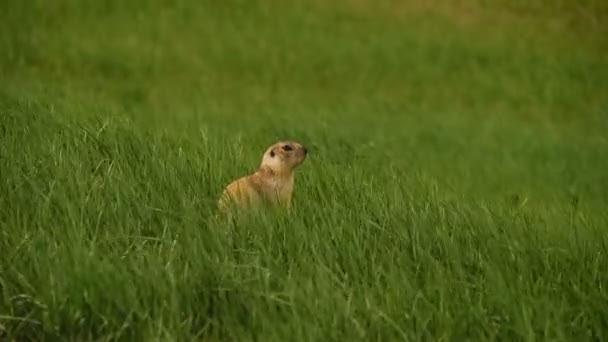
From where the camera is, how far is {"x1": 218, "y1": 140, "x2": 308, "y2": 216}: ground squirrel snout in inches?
191

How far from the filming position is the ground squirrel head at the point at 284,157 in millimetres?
5340

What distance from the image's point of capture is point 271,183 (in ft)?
17.2

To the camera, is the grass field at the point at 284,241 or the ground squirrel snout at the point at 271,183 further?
the ground squirrel snout at the point at 271,183

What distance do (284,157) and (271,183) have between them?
0.22 meters

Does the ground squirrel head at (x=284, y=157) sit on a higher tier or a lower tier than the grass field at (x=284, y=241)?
higher

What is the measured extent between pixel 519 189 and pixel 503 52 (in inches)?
225

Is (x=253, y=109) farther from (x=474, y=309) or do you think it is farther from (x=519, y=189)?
(x=474, y=309)

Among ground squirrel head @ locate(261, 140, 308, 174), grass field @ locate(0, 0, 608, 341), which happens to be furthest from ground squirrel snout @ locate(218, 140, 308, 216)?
grass field @ locate(0, 0, 608, 341)

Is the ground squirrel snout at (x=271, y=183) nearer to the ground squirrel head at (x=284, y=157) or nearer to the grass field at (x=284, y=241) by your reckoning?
the ground squirrel head at (x=284, y=157)

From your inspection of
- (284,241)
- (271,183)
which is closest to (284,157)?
(271,183)

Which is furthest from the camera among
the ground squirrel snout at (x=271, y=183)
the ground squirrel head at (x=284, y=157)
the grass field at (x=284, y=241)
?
the ground squirrel head at (x=284, y=157)

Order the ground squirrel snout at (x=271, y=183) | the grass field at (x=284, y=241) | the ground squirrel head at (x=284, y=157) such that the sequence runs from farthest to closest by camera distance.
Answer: the ground squirrel head at (x=284, y=157) < the ground squirrel snout at (x=271, y=183) < the grass field at (x=284, y=241)

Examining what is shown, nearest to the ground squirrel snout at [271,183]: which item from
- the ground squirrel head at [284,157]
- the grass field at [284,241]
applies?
the ground squirrel head at [284,157]

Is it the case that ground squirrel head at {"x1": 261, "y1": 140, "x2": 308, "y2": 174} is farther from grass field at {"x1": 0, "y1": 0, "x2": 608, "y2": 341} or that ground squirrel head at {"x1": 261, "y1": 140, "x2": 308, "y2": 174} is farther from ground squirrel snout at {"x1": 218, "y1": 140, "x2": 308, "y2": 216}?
grass field at {"x1": 0, "y1": 0, "x2": 608, "y2": 341}
